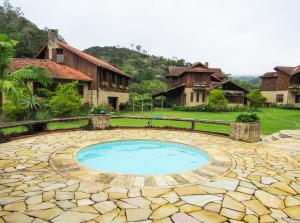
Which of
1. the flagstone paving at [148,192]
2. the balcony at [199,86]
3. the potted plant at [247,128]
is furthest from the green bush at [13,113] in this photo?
the balcony at [199,86]

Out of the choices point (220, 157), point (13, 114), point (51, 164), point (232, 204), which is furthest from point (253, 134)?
point (13, 114)

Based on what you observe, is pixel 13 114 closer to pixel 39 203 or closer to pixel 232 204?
pixel 39 203

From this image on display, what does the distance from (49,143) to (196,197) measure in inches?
269

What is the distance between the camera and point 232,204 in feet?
13.7

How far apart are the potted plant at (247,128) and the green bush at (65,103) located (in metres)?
11.8

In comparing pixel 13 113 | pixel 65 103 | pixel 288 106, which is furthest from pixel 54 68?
pixel 288 106

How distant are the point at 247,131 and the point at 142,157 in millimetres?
4919

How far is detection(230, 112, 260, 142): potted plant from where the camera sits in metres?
10.2

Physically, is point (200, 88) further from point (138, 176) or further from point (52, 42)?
point (138, 176)

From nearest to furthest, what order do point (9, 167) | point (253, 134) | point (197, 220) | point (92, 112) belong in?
point (197, 220) < point (9, 167) < point (253, 134) < point (92, 112)

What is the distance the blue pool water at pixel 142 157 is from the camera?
7.77m

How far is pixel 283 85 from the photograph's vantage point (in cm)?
4022

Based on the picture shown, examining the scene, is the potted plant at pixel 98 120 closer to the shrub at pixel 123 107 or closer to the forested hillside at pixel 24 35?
the shrub at pixel 123 107

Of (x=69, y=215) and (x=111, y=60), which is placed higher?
(x=111, y=60)
